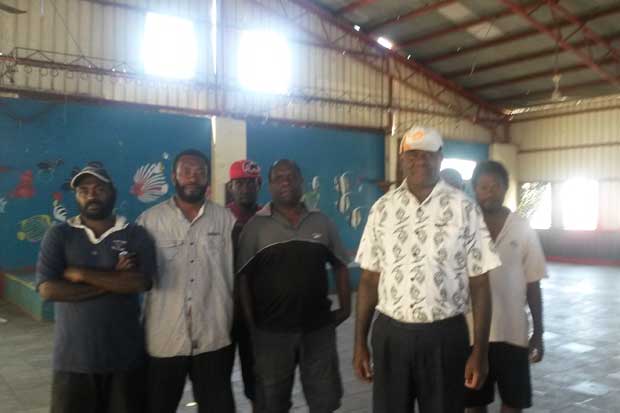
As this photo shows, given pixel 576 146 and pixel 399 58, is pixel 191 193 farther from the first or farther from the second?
pixel 576 146

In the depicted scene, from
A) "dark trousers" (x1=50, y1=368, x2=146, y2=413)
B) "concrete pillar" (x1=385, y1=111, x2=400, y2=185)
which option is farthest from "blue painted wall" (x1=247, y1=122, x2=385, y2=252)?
"dark trousers" (x1=50, y1=368, x2=146, y2=413)

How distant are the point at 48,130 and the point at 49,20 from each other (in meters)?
2.10

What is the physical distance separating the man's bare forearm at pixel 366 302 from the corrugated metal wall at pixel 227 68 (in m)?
9.69

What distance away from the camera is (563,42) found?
12.2 m

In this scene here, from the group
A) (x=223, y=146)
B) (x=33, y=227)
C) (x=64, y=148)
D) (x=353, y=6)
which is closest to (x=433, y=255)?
(x=33, y=227)

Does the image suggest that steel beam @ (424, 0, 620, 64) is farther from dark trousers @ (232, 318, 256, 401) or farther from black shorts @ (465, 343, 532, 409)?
dark trousers @ (232, 318, 256, 401)

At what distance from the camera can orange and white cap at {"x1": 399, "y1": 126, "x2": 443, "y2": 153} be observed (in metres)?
2.13

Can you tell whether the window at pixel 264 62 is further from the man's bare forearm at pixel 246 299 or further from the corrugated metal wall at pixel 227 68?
the man's bare forearm at pixel 246 299

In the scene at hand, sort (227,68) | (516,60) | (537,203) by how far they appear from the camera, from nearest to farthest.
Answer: (227,68)
(516,60)
(537,203)

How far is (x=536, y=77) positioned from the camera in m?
14.7

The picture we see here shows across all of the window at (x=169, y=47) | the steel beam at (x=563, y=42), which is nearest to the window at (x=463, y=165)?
the steel beam at (x=563, y=42)

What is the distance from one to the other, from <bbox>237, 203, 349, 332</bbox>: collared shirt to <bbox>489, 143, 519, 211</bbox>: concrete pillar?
1594cm

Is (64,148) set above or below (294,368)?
above

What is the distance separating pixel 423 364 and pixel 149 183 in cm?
986
